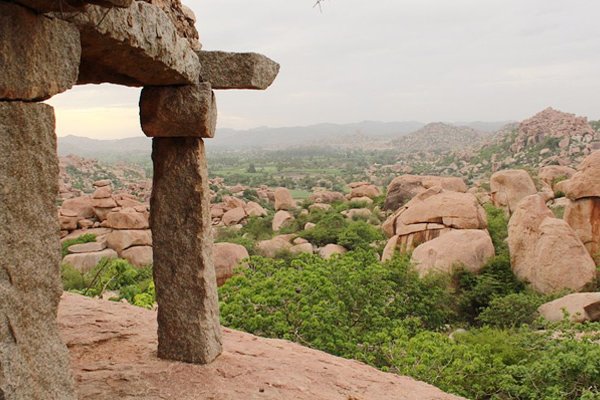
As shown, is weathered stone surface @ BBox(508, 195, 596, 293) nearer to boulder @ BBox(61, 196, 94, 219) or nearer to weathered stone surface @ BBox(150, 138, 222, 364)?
weathered stone surface @ BBox(150, 138, 222, 364)

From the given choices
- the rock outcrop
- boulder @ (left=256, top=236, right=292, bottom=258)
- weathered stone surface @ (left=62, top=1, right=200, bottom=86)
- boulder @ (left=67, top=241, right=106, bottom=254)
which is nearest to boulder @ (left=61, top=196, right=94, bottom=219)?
boulder @ (left=67, top=241, right=106, bottom=254)

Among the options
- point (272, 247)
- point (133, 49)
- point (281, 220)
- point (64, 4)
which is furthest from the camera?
point (281, 220)

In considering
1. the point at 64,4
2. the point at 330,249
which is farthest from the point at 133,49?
the point at 330,249

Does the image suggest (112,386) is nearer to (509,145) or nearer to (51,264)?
(51,264)

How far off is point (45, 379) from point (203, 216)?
2249mm

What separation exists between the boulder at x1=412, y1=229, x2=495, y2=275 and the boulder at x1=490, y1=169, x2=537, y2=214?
6075 millimetres

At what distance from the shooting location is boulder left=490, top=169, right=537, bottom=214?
19672 mm

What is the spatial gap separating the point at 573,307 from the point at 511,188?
9.60m

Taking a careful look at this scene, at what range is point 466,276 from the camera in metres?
13.3

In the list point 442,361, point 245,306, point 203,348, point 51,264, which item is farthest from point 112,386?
point 442,361

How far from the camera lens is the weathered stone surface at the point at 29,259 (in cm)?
238

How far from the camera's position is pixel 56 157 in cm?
266

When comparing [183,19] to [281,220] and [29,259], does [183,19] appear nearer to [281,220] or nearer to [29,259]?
[29,259]

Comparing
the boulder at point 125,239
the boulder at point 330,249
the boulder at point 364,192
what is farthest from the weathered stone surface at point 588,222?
the boulder at point 364,192
